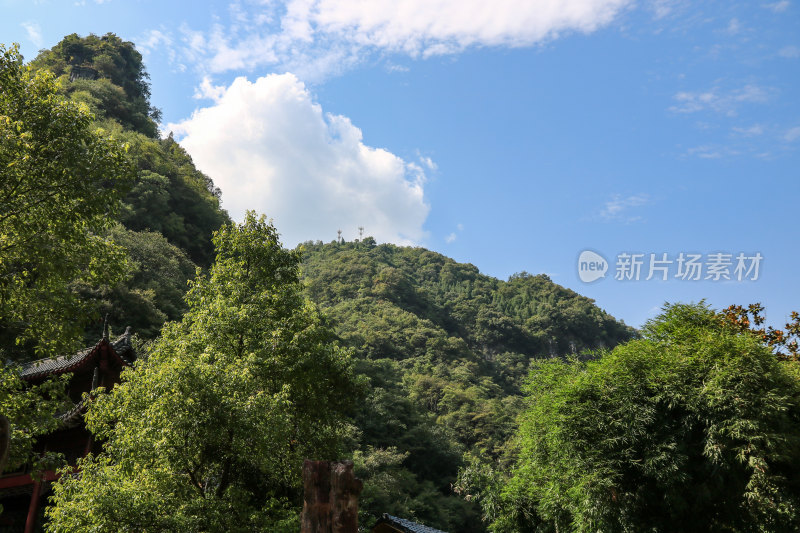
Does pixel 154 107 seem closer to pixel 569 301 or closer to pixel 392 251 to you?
pixel 392 251

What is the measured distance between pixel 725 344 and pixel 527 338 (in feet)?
250

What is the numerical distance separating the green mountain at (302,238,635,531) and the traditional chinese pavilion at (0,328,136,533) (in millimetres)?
11353

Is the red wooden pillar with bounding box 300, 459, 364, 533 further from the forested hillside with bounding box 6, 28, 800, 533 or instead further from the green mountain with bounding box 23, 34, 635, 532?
the green mountain with bounding box 23, 34, 635, 532

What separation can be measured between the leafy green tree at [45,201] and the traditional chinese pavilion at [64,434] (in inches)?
313

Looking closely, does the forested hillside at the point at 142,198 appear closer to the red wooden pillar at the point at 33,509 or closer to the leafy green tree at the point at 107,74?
the leafy green tree at the point at 107,74

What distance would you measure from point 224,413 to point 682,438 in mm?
11255

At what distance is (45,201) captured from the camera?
8.60m

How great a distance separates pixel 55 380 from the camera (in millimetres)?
8570

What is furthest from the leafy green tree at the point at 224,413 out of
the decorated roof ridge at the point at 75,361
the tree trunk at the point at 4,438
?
the tree trunk at the point at 4,438

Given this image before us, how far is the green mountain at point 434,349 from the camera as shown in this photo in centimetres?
3328

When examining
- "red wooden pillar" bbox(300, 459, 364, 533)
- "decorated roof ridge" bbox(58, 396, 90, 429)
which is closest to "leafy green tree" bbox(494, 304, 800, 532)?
"red wooden pillar" bbox(300, 459, 364, 533)

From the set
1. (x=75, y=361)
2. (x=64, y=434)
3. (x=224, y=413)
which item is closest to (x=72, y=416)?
(x=64, y=434)

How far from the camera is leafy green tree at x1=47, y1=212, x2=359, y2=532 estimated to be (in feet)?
31.6

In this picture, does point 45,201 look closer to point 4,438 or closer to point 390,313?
point 4,438
